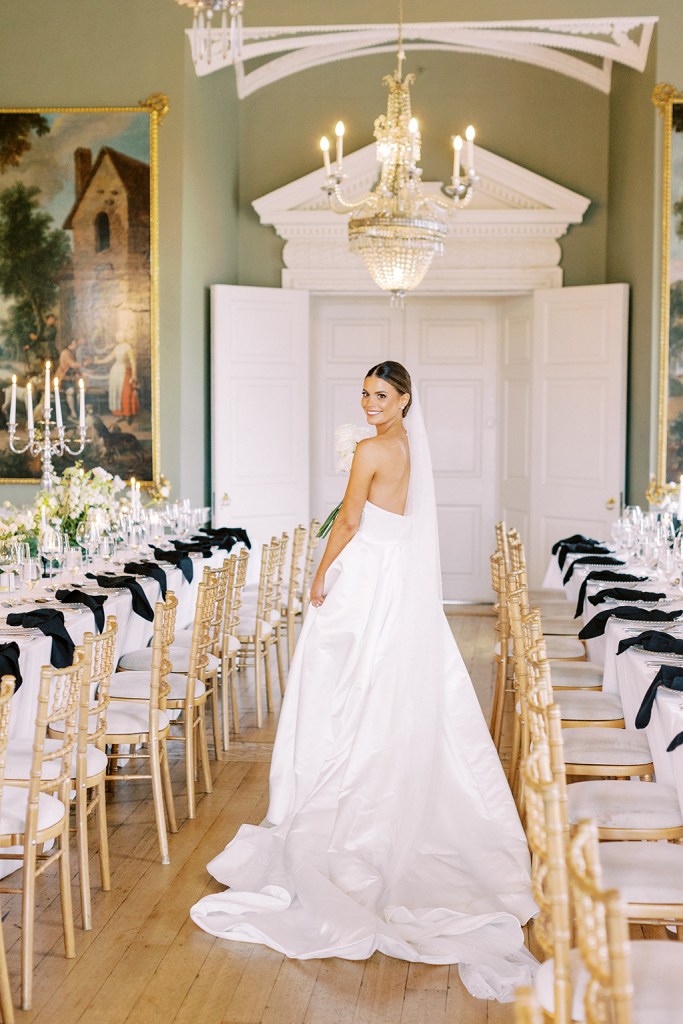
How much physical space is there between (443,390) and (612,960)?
1014cm

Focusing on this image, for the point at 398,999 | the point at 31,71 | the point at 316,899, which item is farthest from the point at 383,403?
the point at 31,71

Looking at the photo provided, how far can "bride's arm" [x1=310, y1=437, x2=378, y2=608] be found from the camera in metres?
4.73

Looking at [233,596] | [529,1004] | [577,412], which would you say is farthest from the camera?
[577,412]

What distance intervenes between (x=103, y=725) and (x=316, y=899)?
3.28 feet

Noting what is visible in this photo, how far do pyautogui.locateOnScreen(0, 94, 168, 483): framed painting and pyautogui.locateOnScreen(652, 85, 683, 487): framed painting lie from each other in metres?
4.16

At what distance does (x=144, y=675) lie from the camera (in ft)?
17.0

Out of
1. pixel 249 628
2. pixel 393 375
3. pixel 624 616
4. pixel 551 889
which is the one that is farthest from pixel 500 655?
pixel 551 889

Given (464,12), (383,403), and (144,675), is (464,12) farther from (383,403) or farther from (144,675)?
(144,675)

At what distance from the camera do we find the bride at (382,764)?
4000 mm

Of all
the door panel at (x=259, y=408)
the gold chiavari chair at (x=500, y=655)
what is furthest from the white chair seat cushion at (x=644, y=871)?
the door panel at (x=259, y=408)

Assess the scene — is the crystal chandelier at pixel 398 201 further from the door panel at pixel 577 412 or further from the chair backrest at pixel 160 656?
the chair backrest at pixel 160 656

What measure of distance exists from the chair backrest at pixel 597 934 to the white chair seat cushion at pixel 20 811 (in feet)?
6.51

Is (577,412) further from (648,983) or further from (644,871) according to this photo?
(648,983)

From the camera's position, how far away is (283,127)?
11.2 m
